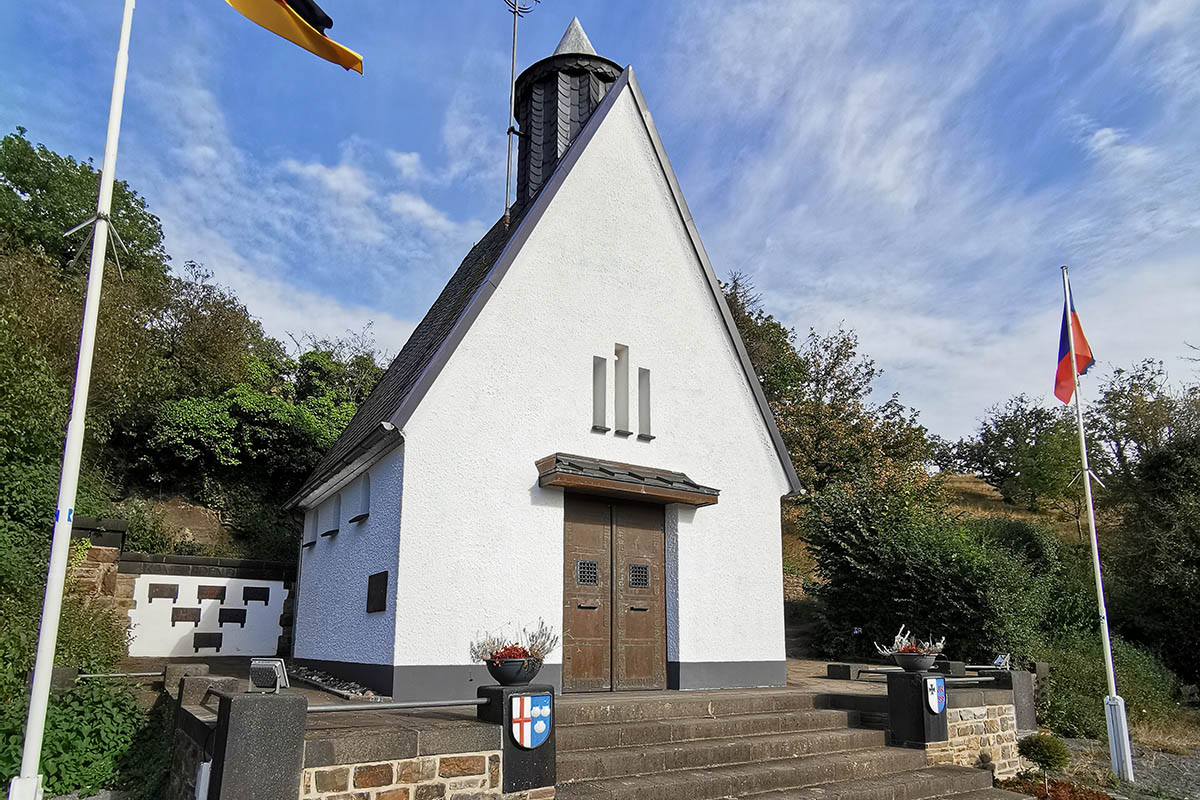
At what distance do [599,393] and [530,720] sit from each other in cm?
465

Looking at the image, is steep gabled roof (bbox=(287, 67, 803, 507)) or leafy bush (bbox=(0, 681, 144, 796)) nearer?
leafy bush (bbox=(0, 681, 144, 796))

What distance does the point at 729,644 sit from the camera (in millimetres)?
9852

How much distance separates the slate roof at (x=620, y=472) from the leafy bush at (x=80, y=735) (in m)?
4.55

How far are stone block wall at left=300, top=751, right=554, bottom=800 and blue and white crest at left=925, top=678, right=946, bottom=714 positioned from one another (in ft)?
13.8

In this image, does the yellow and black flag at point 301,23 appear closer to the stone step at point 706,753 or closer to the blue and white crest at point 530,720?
the blue and white crest at point 530,720

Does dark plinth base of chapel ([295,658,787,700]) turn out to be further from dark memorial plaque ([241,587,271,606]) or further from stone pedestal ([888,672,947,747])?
dark memorial plaque ([241,587,271,606])

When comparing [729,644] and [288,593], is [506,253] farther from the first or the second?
[288,593]

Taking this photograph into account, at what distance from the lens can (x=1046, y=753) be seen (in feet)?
30.6

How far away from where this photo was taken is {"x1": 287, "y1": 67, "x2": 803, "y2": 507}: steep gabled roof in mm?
8531

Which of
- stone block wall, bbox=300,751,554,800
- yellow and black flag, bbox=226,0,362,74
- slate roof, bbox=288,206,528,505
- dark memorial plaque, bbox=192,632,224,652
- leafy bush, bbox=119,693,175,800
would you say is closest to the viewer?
stone block wall, bbox=300,751,554,800

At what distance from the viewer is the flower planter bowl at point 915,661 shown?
8.36 meters

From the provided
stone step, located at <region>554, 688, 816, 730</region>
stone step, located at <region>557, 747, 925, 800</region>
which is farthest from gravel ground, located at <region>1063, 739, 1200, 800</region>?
stone step, located at <region>554, 688, 816, 730</region>

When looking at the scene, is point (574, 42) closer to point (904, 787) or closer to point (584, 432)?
point (584, 432)

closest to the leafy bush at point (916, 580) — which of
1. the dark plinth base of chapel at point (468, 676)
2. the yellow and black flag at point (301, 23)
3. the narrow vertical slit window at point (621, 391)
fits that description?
the dark plinth base of chapel at point (468, 676)
